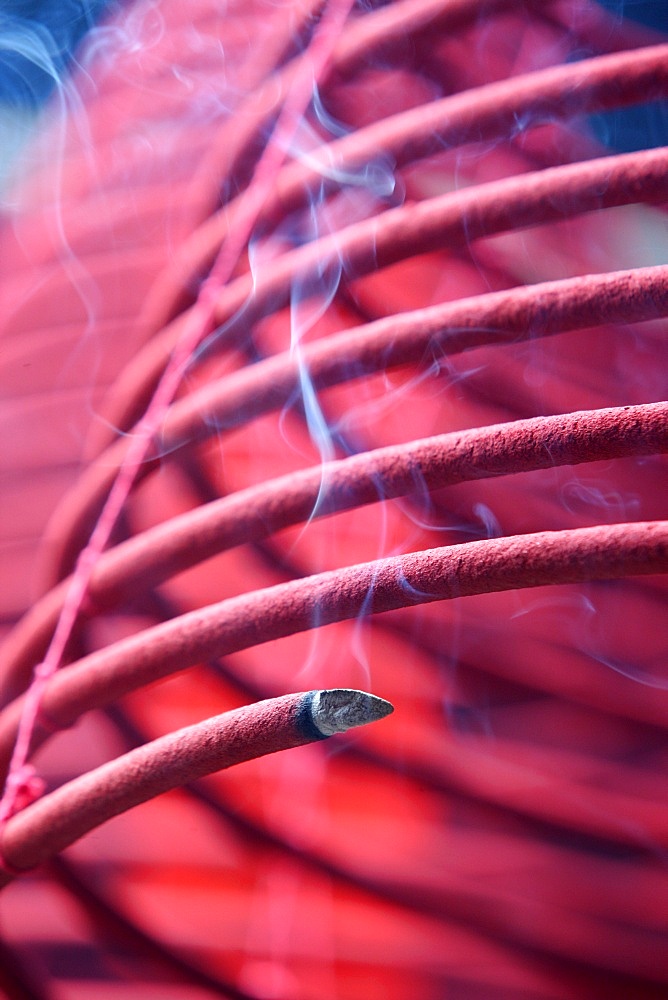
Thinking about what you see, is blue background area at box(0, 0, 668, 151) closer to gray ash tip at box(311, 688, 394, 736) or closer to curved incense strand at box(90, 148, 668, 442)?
curved incense strand at box(90, 148, 668, 442)

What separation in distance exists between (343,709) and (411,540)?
44cm

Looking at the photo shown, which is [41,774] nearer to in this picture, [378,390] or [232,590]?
[232,590]

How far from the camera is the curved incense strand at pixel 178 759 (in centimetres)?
43

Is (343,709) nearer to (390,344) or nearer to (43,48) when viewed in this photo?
(390,344)

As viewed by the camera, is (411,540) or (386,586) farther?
(411,540)

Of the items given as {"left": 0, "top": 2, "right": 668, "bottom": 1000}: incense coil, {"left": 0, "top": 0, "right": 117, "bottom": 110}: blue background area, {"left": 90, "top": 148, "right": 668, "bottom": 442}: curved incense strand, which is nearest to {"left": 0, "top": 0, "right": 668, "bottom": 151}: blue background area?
{"left": 0, "top": 0, "right": 117, "bottom": 110}: blue background area

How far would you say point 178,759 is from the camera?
0.49 metres

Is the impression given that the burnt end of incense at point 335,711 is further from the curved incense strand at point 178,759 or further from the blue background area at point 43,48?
the blue background area at point 43,48

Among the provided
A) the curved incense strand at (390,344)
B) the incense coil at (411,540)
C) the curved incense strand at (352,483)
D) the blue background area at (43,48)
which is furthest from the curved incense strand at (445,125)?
the blue background area at (43,48)

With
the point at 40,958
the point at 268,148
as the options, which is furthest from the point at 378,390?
the point at 40,958

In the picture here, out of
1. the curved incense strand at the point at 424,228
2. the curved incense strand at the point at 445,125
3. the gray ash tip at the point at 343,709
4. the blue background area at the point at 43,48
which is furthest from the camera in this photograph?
the blue background area at the point at 43,48

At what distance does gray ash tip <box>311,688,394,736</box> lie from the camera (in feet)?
1.39

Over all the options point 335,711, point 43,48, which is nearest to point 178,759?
point 335,711

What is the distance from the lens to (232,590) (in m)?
0.91
